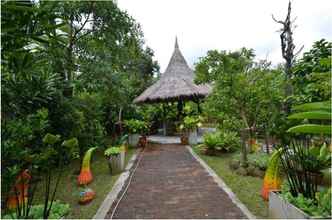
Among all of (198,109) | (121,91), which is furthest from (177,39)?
(121,91)

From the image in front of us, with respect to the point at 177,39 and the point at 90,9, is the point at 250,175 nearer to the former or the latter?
the point at 90,9

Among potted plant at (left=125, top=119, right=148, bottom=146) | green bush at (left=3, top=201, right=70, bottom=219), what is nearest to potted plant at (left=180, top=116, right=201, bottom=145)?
potted plant at (left=125, top=119, right=148, bottom=146)

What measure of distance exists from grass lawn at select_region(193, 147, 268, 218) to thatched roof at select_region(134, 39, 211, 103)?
447 centimetres

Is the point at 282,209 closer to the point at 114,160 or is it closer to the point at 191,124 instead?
the point at 114,160

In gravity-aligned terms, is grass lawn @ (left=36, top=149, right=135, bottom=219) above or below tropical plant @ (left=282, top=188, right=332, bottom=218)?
below

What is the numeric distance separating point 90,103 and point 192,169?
3009 mm

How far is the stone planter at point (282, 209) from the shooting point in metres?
2.24

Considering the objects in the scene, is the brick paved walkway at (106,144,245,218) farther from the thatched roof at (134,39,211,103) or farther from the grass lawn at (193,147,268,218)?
the thatched roof at (134,39,211,103)

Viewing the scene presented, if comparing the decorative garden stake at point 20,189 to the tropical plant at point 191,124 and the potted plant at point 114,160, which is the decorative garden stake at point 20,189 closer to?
the potted plant at point 114,160

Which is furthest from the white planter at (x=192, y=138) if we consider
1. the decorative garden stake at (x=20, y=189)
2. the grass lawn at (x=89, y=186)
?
the decorative garden stake at (x=20, y=189)

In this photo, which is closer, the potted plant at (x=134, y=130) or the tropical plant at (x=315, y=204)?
the tropical plant at (x=315, y=204)

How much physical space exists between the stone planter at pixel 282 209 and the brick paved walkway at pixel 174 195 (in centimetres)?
53

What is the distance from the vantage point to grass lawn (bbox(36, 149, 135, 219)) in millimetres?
3689

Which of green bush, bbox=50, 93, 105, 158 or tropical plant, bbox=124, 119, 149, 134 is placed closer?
green bush, bbox=50, 93, 105, 158
